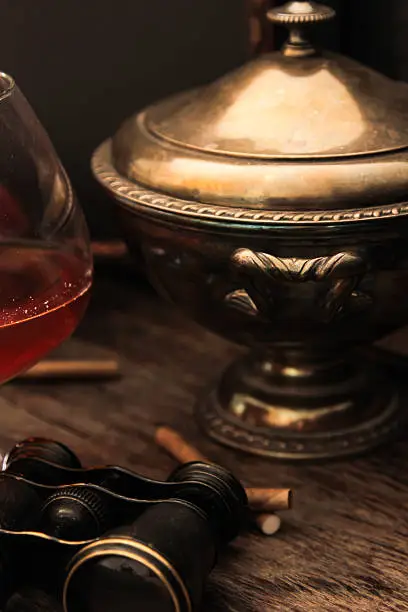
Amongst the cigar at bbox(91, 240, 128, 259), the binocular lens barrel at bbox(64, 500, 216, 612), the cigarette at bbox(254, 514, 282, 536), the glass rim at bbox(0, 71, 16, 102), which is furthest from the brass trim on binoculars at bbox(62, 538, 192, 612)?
the cigar at bbox(91, 240, 128, 259)

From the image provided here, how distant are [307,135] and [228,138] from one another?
0.18 ft

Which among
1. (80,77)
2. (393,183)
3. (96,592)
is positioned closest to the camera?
(96,592)

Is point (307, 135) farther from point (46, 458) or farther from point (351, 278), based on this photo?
point (46, 458)

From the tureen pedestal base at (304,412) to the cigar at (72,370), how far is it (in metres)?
0.11

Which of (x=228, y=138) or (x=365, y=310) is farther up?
(x=228, y=138)

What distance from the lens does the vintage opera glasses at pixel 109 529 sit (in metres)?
0.54

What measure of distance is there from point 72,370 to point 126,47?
1.03 feet

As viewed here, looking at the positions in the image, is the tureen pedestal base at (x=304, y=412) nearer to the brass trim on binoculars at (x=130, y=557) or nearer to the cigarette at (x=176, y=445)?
the cigarette at (x=176, y=445)

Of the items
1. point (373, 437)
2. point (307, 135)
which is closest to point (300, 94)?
point (307, 135)

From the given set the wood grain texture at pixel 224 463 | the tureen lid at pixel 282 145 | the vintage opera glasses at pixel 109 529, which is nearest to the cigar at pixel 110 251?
the wood grain texture at pixel 224 463

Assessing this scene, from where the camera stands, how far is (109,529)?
0.60 m

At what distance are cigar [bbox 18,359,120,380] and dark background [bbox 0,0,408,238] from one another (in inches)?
9.7

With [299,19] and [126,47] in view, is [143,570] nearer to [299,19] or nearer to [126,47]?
[299,19]

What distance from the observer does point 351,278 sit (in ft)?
2.20
